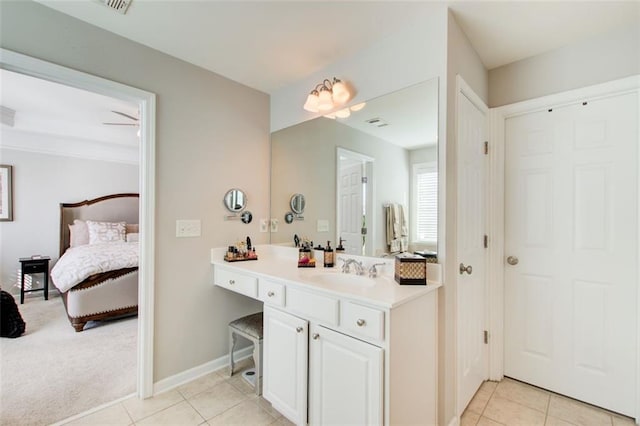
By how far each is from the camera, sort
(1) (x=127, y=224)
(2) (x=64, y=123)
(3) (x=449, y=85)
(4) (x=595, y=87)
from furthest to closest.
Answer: (1) (x=127, y=224) < (2) (x=64, y=123) < (4) (x=595, y=87) < (3) (x=449, y=85)

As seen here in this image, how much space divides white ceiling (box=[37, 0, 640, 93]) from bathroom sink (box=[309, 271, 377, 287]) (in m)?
1.53

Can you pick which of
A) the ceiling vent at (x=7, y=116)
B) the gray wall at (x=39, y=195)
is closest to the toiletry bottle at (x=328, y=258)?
the ceiling vent at (x=7, y=116)

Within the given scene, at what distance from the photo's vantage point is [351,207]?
84.4 inches

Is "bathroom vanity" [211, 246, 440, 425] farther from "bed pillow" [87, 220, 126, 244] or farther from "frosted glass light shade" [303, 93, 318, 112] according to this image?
"bed pillow" [87, 220, 126, 244]

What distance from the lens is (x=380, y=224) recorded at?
6.36 ft

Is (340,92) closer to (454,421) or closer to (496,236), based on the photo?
(496,236)

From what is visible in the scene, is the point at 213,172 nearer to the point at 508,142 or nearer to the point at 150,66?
the point at 150,66

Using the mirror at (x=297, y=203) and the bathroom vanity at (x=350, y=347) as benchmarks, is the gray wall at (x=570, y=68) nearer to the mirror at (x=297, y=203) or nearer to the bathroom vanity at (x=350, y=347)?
the bathroom vanity at (x=350, y=347)

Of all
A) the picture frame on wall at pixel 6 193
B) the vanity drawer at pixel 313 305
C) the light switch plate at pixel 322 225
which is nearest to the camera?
the vanity drawer at pixel 313 305

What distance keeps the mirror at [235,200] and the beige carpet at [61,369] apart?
1494mm

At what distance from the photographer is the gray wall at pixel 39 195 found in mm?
4141

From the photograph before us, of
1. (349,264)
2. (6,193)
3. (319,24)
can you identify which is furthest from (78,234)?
(319,24)

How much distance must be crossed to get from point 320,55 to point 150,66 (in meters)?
1.19

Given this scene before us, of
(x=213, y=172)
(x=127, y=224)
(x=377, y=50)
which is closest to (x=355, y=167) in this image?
(x=377, y=50)
